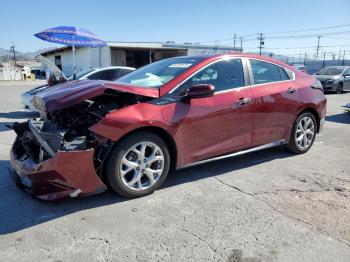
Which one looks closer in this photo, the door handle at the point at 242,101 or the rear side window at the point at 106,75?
the door handle at the point at 242,101

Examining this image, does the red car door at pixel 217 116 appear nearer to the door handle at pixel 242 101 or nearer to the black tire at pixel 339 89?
the door handle at pixel 242 101

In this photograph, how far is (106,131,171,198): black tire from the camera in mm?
3453

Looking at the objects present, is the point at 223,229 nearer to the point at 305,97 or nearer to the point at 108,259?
the point at 108,259

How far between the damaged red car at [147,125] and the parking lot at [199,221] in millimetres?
264

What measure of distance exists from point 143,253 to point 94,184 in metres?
0.99

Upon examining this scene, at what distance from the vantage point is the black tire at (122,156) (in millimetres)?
3453

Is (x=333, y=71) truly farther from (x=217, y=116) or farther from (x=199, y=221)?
(x=199, y=221)

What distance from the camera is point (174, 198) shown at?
3.76m

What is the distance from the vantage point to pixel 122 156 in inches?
137

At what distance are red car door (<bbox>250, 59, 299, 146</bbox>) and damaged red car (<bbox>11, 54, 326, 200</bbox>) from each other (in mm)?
16

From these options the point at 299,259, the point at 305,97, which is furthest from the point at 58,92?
the point at 305,97

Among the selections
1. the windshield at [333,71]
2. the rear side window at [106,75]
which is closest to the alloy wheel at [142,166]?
the rear side window at [106,75]

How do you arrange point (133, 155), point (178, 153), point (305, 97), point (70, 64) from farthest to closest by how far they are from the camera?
1. point (70, 64)
2. point (305, 97)
3. point (178, 153)
4. point (133, 155)

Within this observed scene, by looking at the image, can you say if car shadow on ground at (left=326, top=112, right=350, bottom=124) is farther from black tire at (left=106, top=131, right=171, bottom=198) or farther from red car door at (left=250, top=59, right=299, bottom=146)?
black tire at (left=106, top=131, right=171, bottom=198)
